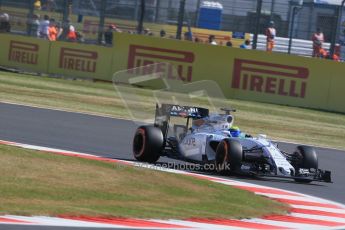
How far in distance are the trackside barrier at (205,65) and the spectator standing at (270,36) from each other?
1.46 metres

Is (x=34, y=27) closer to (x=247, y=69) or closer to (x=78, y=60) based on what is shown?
(x=78, y=60)

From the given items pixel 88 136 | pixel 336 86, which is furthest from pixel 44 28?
pixel 88 136

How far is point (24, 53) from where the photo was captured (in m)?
30.7

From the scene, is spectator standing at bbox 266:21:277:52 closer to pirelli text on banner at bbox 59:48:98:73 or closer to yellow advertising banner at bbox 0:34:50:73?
pirelli text on banner at bbox 59:48:98:73

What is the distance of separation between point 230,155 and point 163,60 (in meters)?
15.5

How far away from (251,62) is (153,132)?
1369 cm

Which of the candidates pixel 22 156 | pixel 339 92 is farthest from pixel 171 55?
pixel 22 156

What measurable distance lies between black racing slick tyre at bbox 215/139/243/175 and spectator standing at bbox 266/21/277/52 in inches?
622

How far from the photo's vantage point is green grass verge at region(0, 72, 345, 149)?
73.6 ft

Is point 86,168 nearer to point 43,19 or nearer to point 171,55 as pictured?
point 171,55

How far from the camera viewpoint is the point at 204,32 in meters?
31.3

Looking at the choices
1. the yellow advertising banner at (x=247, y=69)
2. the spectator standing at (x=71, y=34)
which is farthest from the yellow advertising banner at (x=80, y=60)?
the spectator standing at (x=71, y=34)

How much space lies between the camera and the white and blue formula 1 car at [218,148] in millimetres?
14086

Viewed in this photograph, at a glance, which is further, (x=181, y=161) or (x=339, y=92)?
(x=339, y=92)
